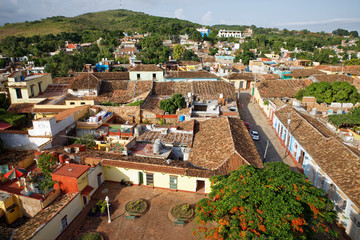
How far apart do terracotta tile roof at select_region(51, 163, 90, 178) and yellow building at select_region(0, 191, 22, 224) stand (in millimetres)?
2429

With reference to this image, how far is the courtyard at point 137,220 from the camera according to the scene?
40.6 ft

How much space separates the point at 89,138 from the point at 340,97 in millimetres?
31188

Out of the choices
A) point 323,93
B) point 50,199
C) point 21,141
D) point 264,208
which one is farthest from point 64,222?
point 323,93

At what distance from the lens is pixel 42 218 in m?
11.8

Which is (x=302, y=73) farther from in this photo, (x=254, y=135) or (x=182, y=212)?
(x=182, y=212)

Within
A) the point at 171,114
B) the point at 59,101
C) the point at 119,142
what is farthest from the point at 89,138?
the point at 59,101

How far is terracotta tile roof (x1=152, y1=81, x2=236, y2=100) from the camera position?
33062 mm

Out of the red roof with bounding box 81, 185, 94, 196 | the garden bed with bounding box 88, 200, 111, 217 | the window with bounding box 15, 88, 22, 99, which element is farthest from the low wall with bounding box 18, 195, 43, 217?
the window with bounding box 15, 88, 22, 99

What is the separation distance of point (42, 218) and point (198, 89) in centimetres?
2596

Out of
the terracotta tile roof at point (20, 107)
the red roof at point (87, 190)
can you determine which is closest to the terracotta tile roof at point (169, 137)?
the red roof at point (87, 190)

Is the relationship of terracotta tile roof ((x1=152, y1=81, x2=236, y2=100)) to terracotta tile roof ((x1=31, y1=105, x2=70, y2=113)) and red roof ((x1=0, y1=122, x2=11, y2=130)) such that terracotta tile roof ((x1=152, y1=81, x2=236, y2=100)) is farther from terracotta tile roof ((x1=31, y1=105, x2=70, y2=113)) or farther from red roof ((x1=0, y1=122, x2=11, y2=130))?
red roof ((x1=0, y1=122, x2=11, y2=130))

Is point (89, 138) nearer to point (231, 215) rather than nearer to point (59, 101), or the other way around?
point (59, 101)

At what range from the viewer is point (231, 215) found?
10.5 metres

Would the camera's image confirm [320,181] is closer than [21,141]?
Yes
